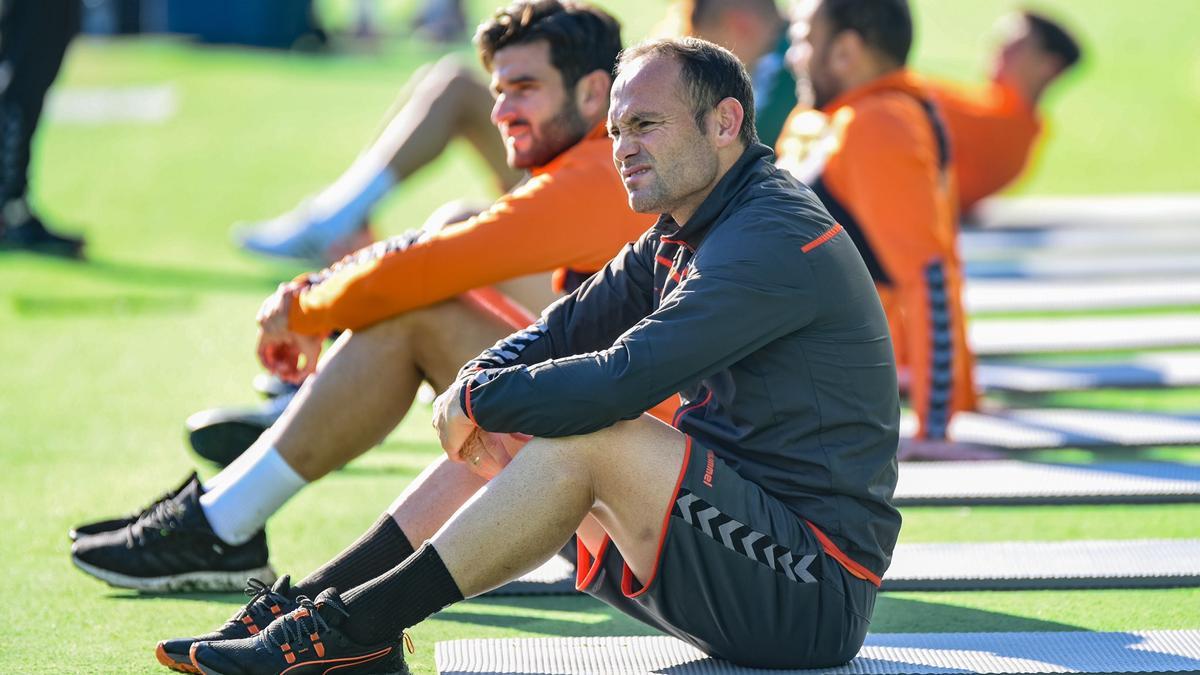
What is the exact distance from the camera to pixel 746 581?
96.0 inches

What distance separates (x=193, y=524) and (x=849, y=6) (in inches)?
95.0

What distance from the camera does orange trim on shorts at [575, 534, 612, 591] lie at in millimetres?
2590

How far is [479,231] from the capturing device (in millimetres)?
3203

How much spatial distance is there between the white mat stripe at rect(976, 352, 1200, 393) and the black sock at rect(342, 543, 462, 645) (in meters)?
3.20

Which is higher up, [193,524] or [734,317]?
→ [734,317]

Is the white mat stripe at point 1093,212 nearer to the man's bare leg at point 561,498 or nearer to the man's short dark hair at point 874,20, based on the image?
the man's short dark hair at point 874,20

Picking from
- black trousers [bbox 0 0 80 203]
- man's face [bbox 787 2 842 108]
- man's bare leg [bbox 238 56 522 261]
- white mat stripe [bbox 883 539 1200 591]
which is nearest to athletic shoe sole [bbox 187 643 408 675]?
white mat stripe [bbox 883 539 1200 591]

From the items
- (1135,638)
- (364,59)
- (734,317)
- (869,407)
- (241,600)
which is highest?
(734,317)

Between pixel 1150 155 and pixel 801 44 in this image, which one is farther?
pixel 1150 155

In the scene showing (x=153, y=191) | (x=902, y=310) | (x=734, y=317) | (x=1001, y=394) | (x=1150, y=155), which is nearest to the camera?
(x=734, y=317)

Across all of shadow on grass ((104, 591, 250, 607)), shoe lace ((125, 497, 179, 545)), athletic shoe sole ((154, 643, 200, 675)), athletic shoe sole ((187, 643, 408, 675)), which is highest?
athletic shoe sole ((187, 643, 408, 675))

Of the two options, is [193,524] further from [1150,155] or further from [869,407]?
[1150,155]

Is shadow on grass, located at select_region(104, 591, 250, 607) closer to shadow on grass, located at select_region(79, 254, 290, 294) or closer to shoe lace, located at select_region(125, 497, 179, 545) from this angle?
shoe lace, located at select_region(125, 497, 179, 545)

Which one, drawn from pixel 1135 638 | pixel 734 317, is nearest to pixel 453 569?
pixel 734 317
